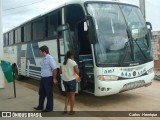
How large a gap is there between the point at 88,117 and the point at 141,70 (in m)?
2.74

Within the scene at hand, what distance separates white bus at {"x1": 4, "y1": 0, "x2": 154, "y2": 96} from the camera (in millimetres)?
8820

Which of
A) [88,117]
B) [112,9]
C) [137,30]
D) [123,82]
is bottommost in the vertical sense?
[88,117]

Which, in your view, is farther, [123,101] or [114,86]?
[123,101]

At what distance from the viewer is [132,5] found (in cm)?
1024

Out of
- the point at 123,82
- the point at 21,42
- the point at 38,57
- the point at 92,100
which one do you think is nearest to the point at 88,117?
the point at 123,82

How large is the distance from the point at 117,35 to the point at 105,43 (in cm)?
52

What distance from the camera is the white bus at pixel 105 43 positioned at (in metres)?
8.82

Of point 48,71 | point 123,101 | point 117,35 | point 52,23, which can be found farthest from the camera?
point 52,23

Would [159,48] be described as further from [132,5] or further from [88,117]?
[88,117]

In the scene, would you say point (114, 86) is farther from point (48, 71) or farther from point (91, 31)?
point (48, 71)

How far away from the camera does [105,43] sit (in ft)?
29.5

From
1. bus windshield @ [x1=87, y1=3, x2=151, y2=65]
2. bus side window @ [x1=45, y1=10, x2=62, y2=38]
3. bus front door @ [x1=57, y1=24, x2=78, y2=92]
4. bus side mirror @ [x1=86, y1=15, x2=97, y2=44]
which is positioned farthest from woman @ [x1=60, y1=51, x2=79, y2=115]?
bus side window @ [x1=45, y1=10, x2=62, y2=38]

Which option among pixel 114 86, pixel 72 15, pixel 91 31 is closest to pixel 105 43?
pixel 91 31

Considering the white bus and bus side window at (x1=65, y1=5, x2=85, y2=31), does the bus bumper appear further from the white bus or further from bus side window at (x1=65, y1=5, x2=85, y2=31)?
bus side window at (x1=65, y1=5, x2=85, y2=31)
